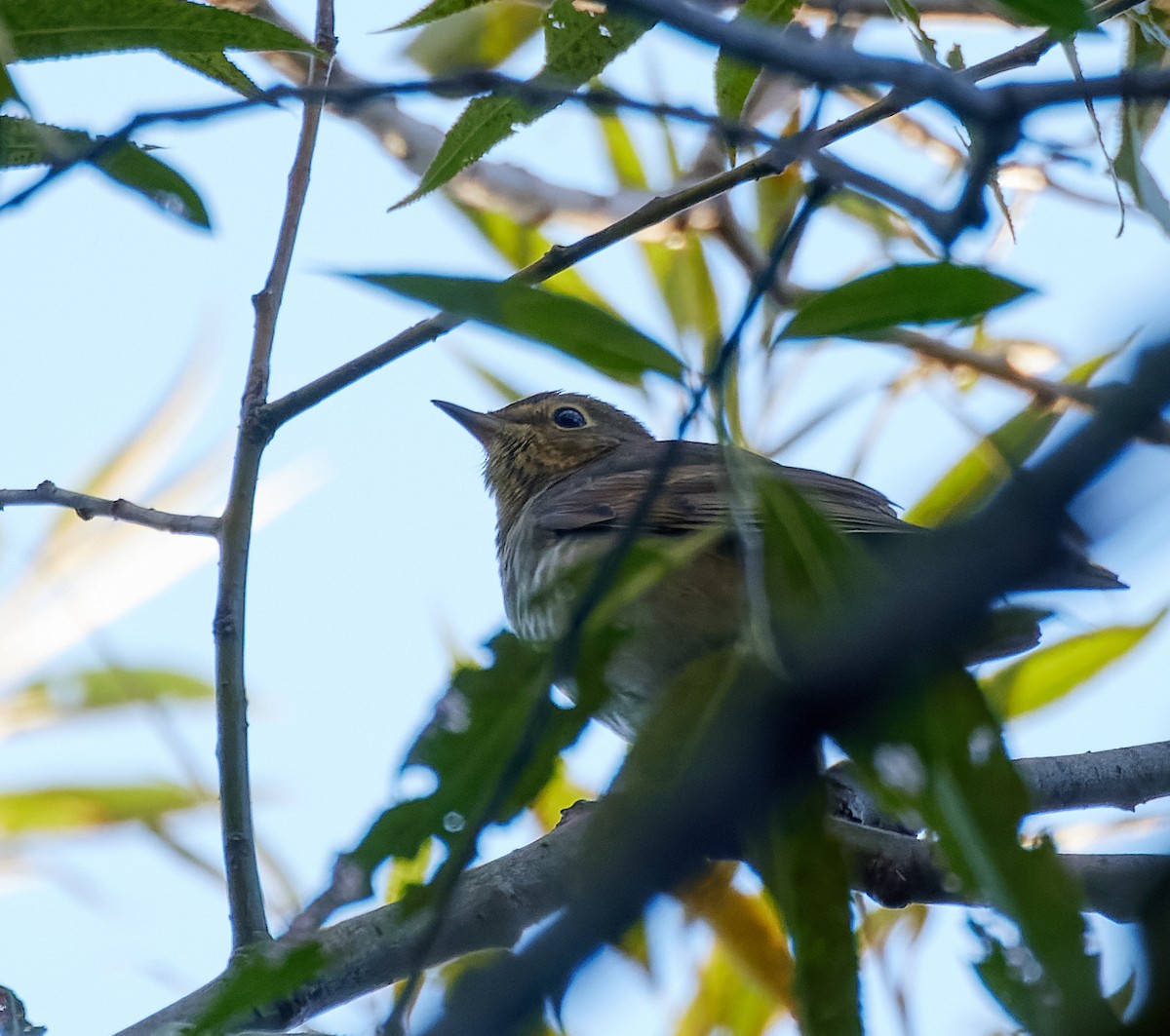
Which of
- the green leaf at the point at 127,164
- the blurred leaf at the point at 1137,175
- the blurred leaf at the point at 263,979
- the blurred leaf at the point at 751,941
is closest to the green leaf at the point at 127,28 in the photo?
the green leaf at the point at 127,164

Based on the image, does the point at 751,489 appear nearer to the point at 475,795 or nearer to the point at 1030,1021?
the point at 475,795

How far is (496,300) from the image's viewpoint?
134 centimetres

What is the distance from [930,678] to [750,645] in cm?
25

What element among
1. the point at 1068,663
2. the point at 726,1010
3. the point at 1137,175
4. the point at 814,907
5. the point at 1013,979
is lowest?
the point at 1013,979

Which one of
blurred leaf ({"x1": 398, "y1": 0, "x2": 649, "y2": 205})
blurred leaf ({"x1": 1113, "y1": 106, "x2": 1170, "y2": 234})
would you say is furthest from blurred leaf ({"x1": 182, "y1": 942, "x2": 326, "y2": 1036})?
blurred leaf ({"x1": 1113, "y1": 106, "x2": 1170, "y2": 234})

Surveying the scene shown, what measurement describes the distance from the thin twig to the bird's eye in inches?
98.8

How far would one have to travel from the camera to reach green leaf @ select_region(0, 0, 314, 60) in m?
1.83

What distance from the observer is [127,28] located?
1.85 m

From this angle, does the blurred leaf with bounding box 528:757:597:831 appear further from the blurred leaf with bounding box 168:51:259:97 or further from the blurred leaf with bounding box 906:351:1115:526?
the blurred leaf with bounding box 168:51:259:97

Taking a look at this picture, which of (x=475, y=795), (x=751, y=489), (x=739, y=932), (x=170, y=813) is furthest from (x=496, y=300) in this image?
(x=170, y=813)

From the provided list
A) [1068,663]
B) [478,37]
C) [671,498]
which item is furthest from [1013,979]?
[478,37]

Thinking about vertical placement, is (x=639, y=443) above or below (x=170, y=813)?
above

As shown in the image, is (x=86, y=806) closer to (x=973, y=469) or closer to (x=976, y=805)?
(x=973, y=469)

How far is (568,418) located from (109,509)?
2.62 m
